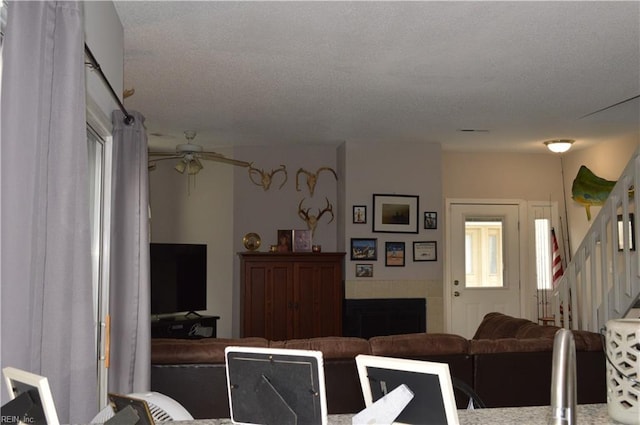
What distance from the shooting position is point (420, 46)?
4.14 meters

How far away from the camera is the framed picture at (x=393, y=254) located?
7816 mm

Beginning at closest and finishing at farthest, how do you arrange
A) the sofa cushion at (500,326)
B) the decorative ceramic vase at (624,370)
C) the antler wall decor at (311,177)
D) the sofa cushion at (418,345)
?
the decorative ceramic vase at (624,370)
the sofa cushion at (418,345)
the sofa cushion at (500,326)
the antler wall decor at (311,177)

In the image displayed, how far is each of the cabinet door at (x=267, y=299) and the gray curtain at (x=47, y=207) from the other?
5.34 m

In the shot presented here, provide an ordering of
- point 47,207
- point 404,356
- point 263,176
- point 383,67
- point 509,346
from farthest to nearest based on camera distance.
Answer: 1. point 263,176
2. point 383,67
3. point 509,346
4. point 404,356
5. point 47,207

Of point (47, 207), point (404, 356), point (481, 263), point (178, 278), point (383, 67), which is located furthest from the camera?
point (481, 263)

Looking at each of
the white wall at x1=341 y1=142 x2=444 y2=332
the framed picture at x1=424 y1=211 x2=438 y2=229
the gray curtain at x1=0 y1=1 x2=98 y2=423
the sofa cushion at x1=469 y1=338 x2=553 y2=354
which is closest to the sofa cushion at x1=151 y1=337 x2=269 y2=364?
the sofa cushion at x1=469 y1=338 x2=553 y2=354

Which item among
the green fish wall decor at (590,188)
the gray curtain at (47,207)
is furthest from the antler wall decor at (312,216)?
the gray curtain at (47,207)

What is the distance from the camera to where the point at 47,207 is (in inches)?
74.2

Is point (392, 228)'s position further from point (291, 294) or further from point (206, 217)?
point (206, 217)

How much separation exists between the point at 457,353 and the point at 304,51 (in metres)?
2.14

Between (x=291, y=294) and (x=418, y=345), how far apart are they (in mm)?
3906

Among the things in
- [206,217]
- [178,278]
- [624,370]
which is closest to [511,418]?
[624,370]

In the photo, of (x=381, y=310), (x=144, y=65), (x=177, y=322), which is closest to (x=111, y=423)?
(x=144, y=65)

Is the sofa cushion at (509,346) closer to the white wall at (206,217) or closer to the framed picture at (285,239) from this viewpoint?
the framed picture at (285,239)
